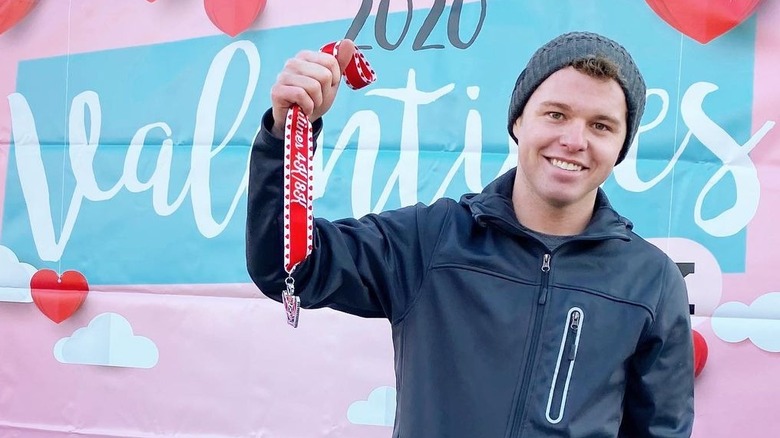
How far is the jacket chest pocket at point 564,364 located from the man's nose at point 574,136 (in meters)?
0.20

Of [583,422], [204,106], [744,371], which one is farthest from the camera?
[204,106]

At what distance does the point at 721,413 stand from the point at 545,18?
0.92 metres

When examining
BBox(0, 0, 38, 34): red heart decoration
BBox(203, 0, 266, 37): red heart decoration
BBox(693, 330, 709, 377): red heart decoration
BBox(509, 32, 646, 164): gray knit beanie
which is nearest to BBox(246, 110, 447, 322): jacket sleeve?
BBox(509, 32, 646, 164): gray knit beanie

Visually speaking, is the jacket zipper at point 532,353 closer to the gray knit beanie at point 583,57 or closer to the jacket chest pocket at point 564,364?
the jacket chest pocket at point 564,364

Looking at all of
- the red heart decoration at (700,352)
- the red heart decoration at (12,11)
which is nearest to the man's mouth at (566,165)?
the red heart decoration at (700,352)

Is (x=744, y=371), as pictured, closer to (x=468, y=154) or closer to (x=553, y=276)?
(x=468, y=154)

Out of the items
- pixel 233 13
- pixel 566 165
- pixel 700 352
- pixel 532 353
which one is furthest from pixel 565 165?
pixel 233 13

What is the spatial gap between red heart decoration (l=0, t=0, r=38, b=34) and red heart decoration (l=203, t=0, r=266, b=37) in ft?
1.65

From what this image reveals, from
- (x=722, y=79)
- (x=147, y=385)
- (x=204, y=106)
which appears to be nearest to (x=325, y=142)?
(x=204, y=106)

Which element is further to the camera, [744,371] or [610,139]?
[744,371]

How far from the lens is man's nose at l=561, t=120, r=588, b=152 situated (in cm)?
107

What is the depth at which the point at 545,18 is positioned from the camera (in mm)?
1884

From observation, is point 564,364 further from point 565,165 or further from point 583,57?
point 583,57

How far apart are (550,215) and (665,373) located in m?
0.25
